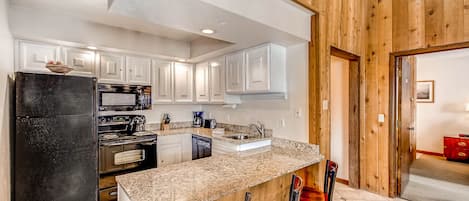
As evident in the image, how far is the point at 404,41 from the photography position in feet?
10.7

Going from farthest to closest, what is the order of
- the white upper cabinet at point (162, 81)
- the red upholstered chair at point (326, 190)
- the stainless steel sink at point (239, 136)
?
the white upper cabinet at point (162, 81) → the stainless steel sink at point (239, 136) → the red upholstered chair at point (326, 190)

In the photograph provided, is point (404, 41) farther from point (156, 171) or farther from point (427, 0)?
point (156, 171)

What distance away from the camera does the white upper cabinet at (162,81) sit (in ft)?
12.7

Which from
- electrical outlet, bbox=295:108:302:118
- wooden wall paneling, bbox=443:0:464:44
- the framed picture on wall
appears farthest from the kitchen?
the framed picture on wall

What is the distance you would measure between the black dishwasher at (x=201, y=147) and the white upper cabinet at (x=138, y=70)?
1.21 meters

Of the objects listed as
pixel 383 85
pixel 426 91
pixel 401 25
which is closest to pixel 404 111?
pixel 383 85

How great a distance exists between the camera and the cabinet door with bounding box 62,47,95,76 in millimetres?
3086

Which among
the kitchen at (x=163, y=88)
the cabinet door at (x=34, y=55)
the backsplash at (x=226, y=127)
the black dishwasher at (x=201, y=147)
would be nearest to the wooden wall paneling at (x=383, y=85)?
the kitchen at (x=163, y=88)

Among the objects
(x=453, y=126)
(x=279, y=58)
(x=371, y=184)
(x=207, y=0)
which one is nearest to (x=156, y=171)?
(x=207, y=0)

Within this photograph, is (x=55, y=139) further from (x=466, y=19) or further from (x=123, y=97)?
(x=466, y=19)

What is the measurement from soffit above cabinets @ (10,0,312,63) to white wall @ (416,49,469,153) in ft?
15.3

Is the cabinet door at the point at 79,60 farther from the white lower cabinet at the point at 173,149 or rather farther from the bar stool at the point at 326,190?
the bar stool at the point at 326,190

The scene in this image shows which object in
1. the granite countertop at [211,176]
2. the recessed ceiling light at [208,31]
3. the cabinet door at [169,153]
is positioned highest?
the recessed ceiling light at [208,31]

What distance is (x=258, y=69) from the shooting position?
121 inches
